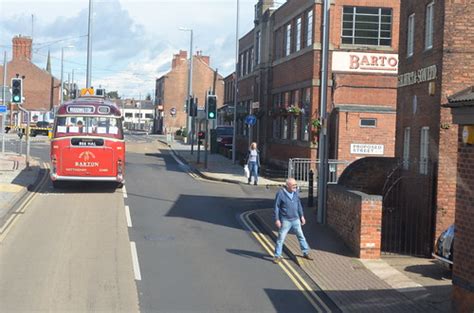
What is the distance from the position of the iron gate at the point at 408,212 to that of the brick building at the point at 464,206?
470cm

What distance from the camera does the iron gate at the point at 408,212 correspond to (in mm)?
14359

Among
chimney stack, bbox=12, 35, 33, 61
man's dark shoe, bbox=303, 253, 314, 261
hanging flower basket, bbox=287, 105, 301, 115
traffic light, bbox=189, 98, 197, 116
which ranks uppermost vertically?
chimney stack, bbox=12, 35, 33, 61

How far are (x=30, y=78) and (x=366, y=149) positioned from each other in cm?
7265

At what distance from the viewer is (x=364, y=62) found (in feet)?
96.5

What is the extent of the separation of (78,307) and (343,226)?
7176 mm

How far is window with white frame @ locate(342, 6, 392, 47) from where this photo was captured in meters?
29.3

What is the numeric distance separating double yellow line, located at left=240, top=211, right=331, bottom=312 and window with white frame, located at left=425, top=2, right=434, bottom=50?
19.9 ft

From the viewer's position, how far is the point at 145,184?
2486 cm

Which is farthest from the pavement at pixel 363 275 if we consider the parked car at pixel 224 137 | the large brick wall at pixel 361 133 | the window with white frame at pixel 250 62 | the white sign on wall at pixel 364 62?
the parked car at pixel 224 137

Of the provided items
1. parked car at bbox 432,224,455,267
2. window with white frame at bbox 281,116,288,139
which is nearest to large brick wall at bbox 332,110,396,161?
window with white frame at bbox 281,116,288,139

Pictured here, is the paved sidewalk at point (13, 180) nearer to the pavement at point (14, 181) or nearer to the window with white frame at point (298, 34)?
the pavement at point (14, 181)

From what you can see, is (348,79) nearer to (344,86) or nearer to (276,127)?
(344,86)

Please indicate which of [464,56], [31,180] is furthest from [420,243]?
[31,180]

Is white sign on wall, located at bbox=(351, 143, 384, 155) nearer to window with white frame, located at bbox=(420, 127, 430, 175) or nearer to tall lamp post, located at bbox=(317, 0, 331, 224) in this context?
tall lamp post, located at bbox=(317, 0, 331, 224)
